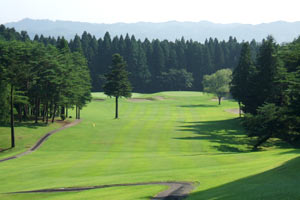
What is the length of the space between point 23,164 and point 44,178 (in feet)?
33.2

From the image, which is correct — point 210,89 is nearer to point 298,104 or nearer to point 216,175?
point 298,104

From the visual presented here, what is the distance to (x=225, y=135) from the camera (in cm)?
6575

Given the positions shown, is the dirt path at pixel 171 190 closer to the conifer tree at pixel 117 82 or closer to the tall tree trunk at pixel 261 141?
the tall tree trunk at pixel 261 141

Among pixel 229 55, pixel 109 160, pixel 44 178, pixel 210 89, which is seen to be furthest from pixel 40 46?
pixel 229 55

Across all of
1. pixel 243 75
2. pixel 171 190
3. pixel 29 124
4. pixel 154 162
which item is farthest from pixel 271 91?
pixel 171 190

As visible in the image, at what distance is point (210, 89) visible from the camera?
130 metres

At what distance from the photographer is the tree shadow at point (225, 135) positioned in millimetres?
55844

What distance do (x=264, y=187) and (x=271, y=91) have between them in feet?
160

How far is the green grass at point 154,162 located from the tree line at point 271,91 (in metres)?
2.97

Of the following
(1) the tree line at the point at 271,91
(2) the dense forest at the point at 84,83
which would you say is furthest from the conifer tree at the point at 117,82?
(1) the tree line at the point at 271,91

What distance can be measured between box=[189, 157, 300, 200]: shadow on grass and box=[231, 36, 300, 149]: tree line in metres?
9.65

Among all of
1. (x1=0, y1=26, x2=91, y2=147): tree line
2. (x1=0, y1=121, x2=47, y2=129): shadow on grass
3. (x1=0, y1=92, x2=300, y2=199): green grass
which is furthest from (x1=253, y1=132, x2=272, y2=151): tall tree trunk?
(x1=0, y1=121, x2=47, y2=129): shadow on grass

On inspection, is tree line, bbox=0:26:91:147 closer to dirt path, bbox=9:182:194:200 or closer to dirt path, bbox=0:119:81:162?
dirt path, bbox=0:119:81:162

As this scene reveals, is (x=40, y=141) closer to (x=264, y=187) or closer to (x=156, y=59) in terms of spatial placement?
(x=264, y=187)
